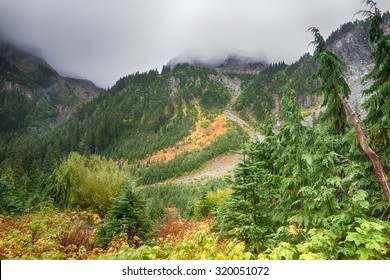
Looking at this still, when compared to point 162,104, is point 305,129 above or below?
below

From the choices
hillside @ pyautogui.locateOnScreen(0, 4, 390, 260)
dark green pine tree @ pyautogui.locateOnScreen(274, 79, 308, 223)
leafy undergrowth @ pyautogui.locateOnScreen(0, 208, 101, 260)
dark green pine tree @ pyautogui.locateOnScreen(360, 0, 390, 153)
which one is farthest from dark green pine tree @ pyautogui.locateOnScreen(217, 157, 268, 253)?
leafy undergrowth @ pyautogui.locateOnScreen(0, 208, 101, 260)

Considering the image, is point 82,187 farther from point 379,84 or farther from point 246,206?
point 379,84

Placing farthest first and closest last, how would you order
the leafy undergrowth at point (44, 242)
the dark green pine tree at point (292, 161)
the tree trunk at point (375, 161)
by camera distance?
the dark green pine tree at point (292, 161), the tree trunk at point (375, 161), the leafy undergrowth at point (44, 242)

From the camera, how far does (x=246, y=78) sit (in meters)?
178

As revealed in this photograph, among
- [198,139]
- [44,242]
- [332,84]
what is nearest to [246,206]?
[332,84]

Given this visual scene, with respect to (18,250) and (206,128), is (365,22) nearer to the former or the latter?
(18,250)

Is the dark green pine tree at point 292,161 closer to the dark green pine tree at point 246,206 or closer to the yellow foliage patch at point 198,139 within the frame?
the dark green pine tree at point 246,206

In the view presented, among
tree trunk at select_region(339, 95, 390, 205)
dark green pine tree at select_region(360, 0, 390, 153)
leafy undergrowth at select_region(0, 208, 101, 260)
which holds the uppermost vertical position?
dark green pine tree at select_region(360, 0, 390, 153)

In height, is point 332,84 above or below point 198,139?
below

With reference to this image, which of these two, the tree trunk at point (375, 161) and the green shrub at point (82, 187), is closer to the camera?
the tree trunk at point (375, 161)

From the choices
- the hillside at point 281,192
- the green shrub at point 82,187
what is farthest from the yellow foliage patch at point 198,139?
the green shrub at point 82,187

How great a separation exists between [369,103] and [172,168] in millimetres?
63580

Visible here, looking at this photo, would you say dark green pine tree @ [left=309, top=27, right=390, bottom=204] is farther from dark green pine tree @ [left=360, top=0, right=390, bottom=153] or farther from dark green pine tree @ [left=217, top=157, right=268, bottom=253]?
dark green pine tree @ [left=217, top=157, right=268, bottom=253]
